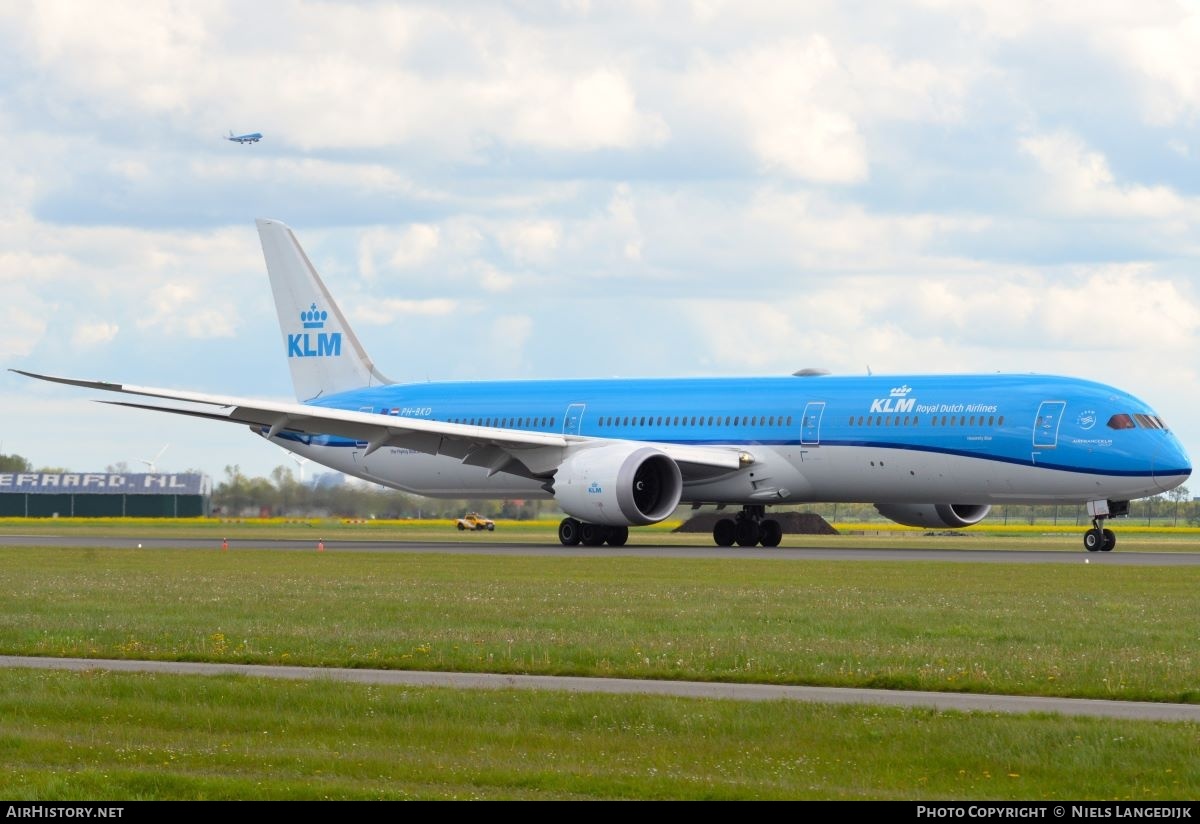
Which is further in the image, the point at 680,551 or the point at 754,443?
the point at 754,443

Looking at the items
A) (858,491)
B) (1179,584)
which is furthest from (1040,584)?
(858,491)

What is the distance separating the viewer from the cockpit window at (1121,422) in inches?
1773

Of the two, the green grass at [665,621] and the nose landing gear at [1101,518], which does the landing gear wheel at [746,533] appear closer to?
the nose landing gear at [1101,518]

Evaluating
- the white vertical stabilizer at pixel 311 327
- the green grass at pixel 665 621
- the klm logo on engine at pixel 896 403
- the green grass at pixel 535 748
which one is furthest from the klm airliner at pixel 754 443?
the green grass at pixel 535 748

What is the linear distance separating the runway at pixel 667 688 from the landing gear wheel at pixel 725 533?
34662 mm

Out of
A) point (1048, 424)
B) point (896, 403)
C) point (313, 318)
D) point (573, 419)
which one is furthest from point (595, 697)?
point (313, 318)

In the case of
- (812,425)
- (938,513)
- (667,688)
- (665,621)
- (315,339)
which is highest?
(315,339)

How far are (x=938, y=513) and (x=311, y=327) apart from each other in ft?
76.4

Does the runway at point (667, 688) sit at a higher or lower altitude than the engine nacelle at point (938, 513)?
lower

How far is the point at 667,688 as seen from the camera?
1809 cm

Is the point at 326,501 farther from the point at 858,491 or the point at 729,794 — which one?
the point at 729,794

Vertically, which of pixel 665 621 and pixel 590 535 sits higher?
pixel 590 535

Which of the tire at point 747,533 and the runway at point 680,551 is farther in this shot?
the tire at point 747,533

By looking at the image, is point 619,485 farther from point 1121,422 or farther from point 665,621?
point 665,621
